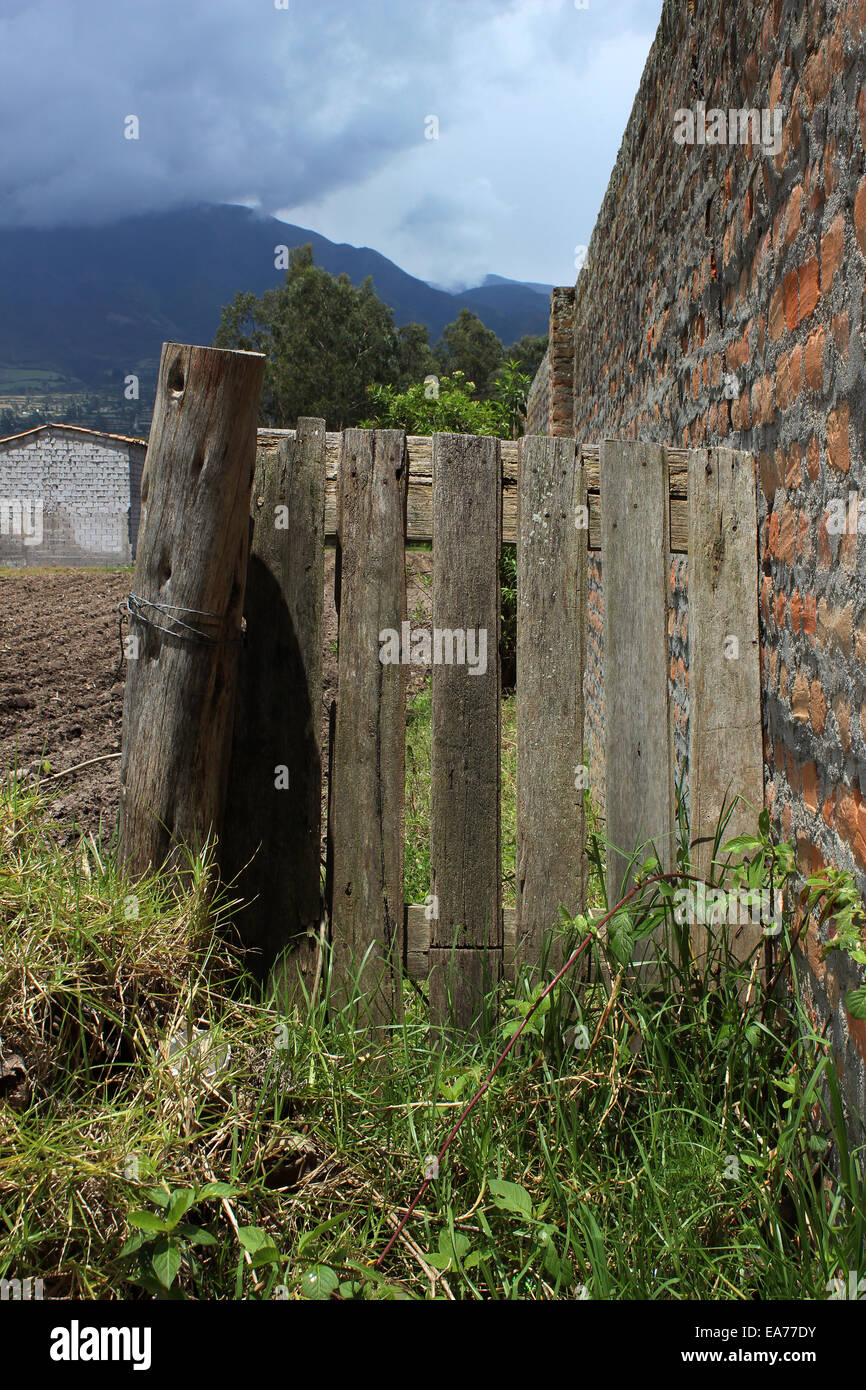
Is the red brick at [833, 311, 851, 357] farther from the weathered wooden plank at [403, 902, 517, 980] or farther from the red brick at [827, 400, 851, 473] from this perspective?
the weathered wooden plank at [403, 902, 517, 980]

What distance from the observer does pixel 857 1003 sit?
1.48 meters

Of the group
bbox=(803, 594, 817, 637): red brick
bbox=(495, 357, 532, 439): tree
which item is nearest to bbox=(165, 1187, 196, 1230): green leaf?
bbox=(803, 594, 817, 637): red brick

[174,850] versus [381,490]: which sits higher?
[381,490]

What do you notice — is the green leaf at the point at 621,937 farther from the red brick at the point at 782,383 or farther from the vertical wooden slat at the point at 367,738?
the red brick at the point at 782,383

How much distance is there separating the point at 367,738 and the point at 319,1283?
1.18 metres

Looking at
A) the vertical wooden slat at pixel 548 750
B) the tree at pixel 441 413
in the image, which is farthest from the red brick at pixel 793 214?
the tree at pixel 441 413

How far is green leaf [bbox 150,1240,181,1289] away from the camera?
4.33 feet

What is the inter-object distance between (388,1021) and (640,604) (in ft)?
4.22

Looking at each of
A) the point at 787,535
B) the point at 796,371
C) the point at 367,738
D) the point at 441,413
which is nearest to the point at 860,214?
the point at 796,371

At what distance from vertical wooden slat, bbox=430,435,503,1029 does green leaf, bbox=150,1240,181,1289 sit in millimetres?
940

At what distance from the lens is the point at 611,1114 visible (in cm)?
188

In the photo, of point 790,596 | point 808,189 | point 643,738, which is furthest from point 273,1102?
point 808,189

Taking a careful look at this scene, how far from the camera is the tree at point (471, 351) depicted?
54.8 metres
